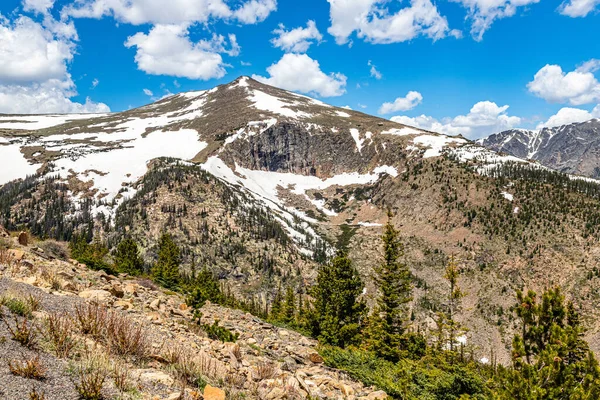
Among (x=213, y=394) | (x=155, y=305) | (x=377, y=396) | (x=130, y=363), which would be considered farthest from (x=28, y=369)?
(x=155, y=305)

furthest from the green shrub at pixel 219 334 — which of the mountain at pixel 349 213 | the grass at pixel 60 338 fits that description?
the mountain at pixel 349 213

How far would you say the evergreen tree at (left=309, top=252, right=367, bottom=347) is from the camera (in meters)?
30.5

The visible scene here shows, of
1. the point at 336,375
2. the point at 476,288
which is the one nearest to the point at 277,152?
the point at 476,288

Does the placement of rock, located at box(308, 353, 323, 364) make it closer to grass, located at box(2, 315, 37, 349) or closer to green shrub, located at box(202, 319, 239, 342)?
green shrub, located at box(202, 319, 239, 342)

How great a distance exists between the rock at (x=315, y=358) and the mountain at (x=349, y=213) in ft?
230

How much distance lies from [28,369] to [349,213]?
152 m

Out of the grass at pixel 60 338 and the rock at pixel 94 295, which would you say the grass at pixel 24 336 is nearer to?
the grass at pixel 60 338

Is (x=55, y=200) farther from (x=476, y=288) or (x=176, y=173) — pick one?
(x=476, y=288)

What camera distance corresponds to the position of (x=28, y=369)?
489 centimetres

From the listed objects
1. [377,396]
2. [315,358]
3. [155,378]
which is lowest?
[315,358]

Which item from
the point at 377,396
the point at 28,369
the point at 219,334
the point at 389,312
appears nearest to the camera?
the point at 28,369

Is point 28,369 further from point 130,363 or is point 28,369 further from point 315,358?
point 315,358

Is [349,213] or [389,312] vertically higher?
[349,213]

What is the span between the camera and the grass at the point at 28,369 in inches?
192
